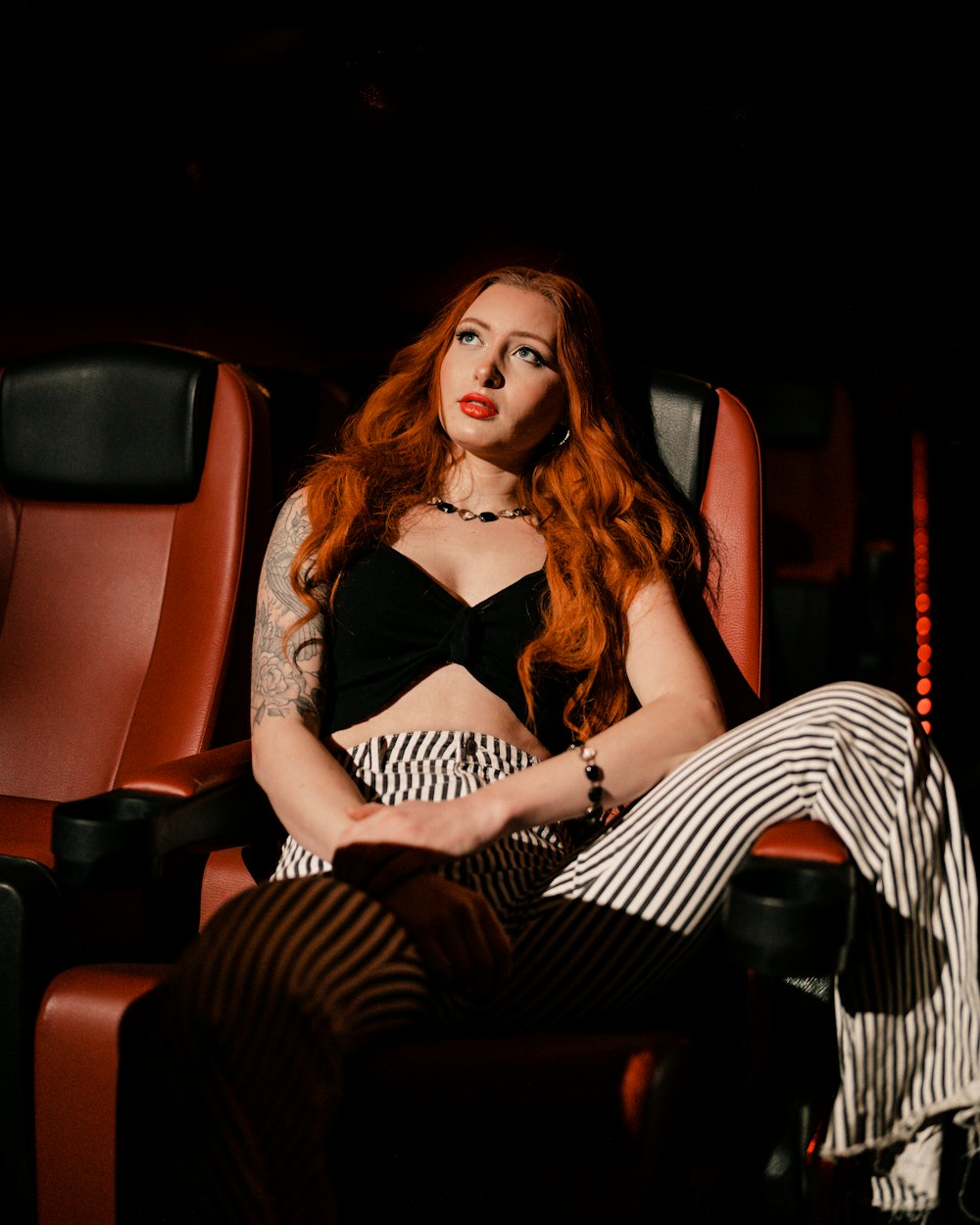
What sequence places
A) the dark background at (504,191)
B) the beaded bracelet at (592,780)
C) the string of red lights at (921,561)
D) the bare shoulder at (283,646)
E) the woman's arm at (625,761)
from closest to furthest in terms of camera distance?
the woman's arm at (625,761), the beaded bracelet at (592,780), the bare shoulder at (283,646), the dark background at (504,191), the string of red lights at (921,561)

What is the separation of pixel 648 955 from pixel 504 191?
2.34 m

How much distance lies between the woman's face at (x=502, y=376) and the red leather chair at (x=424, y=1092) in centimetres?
35

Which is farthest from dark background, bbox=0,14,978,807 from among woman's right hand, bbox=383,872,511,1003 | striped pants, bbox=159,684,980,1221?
woman's right hand, bbox=383,872,511,1003

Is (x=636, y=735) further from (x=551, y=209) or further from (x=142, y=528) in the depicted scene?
(x=551, y=209)

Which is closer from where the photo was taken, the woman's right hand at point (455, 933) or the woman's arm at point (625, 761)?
the woman's right hand at point (455, 933)

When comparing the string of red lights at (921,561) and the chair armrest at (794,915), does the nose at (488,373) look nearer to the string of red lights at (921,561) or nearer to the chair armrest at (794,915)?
the chair armrest at (794,915)

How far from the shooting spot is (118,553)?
5.15 feet

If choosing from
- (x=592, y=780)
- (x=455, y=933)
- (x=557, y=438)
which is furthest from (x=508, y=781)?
(x=557, y=438)

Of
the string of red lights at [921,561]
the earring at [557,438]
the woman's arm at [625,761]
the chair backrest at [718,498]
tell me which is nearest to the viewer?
the woman's arm at [625,761]

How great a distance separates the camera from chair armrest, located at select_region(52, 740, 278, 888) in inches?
39.7

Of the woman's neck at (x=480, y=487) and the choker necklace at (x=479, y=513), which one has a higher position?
the woman's neck at (x=480, y=487)

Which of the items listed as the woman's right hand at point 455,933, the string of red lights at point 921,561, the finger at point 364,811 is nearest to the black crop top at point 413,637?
the finger at point 364,811

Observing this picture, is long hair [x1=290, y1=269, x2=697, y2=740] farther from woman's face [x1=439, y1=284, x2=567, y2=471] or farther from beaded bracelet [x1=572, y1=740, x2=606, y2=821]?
beaded bracelet [x1=572, y1=740, x2=606, y2=821]

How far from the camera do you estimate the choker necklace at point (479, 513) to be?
1479 millimetres
